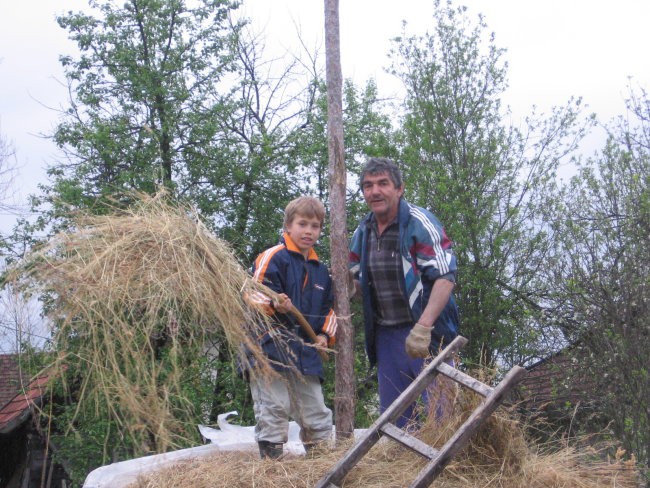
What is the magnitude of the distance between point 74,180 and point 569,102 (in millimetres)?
6560

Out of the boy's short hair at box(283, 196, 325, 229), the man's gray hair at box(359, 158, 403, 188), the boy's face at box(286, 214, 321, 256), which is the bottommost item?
the boy's face at box(286, 214, 321, 256)

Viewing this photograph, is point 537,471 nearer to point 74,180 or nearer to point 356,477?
point 356,477

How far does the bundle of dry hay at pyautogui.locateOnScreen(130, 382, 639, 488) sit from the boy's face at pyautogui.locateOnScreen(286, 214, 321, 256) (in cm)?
117

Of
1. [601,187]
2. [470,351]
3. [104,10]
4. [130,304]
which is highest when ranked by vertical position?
[104,10]

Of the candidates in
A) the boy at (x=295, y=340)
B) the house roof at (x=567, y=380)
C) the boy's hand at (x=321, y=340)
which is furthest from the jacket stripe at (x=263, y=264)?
the house roof at (x=567, y=380)

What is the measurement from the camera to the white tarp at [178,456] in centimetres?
377

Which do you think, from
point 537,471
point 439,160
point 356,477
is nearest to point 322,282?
point 356,477

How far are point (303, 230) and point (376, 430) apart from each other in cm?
125

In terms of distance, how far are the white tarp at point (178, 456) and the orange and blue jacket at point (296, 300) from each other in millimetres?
579

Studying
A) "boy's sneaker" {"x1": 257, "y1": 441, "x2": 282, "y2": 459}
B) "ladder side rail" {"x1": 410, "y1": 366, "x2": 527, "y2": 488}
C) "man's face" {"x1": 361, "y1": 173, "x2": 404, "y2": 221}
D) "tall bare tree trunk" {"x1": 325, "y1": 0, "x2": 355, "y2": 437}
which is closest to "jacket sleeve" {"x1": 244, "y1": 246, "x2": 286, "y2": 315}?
"tall bare tree trunk" {"x1": 325, "y1": 0, "x2": 355, "y2": 437}

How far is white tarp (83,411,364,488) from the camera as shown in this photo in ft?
12.4

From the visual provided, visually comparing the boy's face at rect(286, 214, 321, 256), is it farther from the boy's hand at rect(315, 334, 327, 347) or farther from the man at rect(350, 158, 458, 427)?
the boy's hand at rect(315, 334, 327, 347)

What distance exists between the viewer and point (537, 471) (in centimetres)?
322

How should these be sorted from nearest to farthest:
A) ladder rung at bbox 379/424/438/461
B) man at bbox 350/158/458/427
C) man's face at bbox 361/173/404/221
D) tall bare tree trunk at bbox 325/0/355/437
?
ladder rung at bbox 379/424/438/461 < man at bbox 350/158/458/427 < man's face at bbox 361/173/404/221 < tall bare tree trunk at bbox 325/0/355/437
